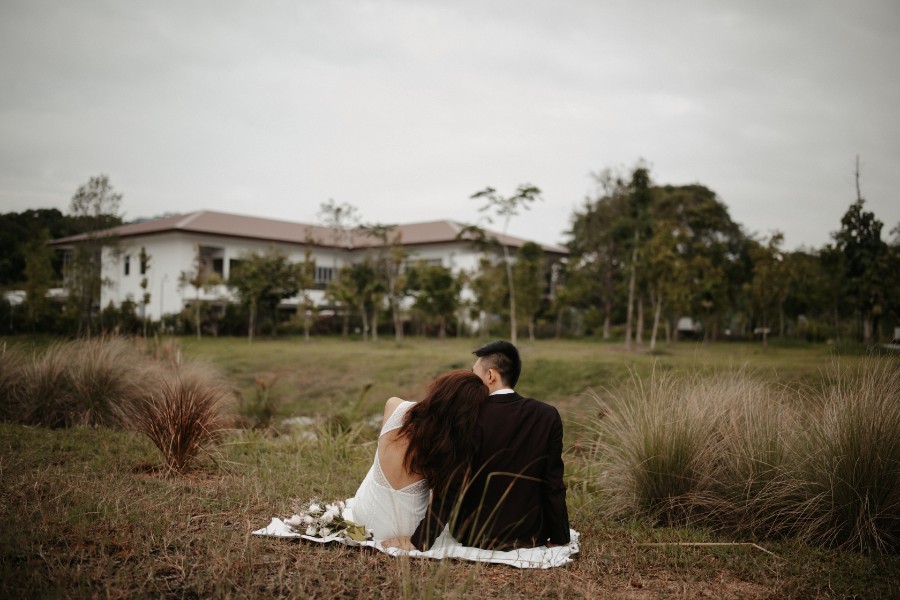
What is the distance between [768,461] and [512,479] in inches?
100.0

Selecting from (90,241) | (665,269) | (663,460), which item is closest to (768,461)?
(663,460)

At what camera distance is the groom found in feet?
15.1

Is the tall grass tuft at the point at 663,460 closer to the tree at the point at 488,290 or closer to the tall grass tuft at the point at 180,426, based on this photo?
the tall grass tuft at the point at 180,426

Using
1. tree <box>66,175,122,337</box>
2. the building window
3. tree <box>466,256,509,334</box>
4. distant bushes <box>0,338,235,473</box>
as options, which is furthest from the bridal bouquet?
the building window

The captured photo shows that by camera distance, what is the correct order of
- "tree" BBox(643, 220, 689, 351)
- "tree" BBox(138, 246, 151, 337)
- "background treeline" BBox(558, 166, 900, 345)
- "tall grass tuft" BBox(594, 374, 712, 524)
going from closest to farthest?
"tall grass tuft" BBox(594, 374, 712, 524), "background treeline" BBox(558, 166, 900, 345), "tree" BBox(643, 220, 689, 351), "tree" BBox(138, 246, 151, 337)

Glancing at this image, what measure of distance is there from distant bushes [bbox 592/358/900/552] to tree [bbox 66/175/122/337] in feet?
84.7

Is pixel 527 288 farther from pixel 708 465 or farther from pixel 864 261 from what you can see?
pixel 708 465

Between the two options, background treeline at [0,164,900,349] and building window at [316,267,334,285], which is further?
building window at [316,267,334,285]

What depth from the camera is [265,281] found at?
104ft

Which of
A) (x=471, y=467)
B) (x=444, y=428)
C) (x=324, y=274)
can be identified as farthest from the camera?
(x=324, y=274)

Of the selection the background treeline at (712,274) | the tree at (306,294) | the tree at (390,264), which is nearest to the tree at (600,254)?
the background treeline at (712,274)

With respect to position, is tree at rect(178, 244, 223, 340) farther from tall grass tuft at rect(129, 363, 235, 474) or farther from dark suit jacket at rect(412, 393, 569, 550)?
dark suit jacket at rect(412, 393, 569, 550)

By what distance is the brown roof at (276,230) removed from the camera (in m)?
38.3

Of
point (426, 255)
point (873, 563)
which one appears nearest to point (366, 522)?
point (873, 563)
